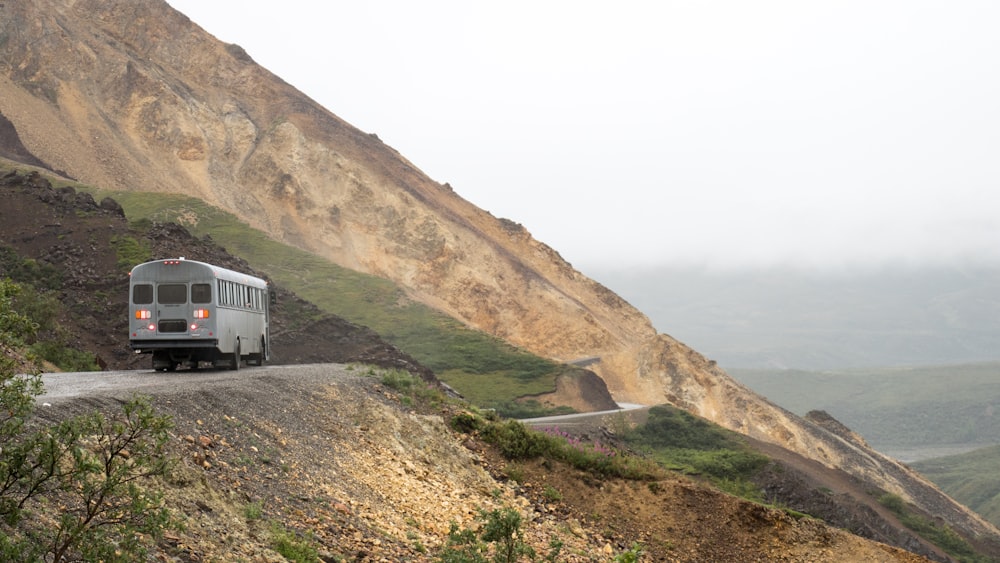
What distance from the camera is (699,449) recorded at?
145 ft

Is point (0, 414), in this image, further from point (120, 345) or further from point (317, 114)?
point (317, 114)

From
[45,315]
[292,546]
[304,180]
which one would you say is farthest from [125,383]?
[304,180]

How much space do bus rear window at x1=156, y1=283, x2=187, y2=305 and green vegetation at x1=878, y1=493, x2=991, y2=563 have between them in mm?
35654

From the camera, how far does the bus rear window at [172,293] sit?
2372cm

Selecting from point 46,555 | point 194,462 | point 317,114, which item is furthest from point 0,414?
point 317,114

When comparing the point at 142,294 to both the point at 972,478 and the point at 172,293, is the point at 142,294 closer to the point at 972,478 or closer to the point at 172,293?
the point at 172,293

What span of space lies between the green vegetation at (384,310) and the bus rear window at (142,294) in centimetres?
2889

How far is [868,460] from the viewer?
223 ft

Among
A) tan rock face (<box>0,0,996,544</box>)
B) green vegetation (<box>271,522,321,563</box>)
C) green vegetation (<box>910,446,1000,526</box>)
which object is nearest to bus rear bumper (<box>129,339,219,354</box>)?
green vegetation (<box>271,522,321,563</box>)

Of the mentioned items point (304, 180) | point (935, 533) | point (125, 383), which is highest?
point (304, 180)

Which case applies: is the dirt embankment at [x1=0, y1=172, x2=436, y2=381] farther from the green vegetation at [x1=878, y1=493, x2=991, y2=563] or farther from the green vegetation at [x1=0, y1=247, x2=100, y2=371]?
the green vegetation at [x1=878, y1=493, x2=991, y2=563]

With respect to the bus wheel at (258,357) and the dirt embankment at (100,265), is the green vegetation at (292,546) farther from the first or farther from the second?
the dirt embankment at (100,265)

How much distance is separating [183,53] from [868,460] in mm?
71436

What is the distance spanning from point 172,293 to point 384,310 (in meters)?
41.0
